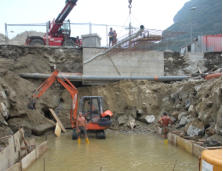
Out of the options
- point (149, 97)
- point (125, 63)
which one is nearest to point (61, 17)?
point (125, 63)

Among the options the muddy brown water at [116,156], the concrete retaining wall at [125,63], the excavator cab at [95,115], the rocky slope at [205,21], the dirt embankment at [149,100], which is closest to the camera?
the muddy brown water at [116,156]

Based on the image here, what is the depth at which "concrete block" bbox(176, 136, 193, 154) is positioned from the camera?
28.1 ft

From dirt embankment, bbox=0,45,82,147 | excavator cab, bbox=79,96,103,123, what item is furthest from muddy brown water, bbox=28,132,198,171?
dirt embankment, bbox=0,45,82,147

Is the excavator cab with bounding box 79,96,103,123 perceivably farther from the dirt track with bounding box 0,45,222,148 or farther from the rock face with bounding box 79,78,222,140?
the rock face with bounding box 79,78,222,140

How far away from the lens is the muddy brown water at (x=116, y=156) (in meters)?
7.32

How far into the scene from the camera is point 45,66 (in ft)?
56.3

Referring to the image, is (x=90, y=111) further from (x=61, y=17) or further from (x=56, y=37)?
(x=61, y=17)

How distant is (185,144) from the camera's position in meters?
9.07

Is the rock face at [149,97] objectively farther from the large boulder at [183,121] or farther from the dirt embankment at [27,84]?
the dirt embankment at [27,84]

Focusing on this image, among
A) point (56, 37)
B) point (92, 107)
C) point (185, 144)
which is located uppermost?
point (56, 37)

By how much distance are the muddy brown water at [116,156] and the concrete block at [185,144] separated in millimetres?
191

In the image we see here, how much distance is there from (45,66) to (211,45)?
14.4 m

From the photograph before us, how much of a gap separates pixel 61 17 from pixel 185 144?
1339 cm

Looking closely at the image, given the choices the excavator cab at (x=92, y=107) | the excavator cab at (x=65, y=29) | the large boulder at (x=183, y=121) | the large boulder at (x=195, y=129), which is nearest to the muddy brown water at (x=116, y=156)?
the large boulder at (x=195, y=129)
